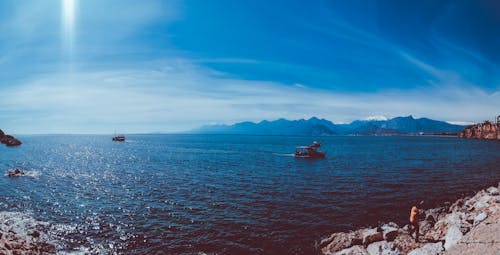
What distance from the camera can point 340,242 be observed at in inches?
862

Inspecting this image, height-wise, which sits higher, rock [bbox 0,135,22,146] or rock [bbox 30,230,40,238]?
rock [bbox 0,135,22,146]

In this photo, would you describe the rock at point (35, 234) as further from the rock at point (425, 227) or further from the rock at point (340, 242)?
the rock at point (425, 227)

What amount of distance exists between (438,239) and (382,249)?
3.76 metres

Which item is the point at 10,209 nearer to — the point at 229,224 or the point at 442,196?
the point at 229,224

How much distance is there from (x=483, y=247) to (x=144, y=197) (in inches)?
1459

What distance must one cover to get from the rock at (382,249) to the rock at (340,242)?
5.56 feet

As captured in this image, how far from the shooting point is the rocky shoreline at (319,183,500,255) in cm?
1527

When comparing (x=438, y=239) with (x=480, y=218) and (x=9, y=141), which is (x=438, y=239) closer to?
(x=480, y=218)

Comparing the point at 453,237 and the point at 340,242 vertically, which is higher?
the point at 453,237

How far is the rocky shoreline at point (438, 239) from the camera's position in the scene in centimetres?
1527

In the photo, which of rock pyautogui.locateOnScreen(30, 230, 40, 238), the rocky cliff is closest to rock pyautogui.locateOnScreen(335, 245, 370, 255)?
rock pyautogui.locateOnScreen(30, 230, 40, 238)

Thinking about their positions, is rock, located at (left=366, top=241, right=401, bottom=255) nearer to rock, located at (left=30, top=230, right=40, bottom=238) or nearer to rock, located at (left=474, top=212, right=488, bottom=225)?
rock, located at (left=474, top=212, right=488, bottom=225)

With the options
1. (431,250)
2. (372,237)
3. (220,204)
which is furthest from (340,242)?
(220,204)

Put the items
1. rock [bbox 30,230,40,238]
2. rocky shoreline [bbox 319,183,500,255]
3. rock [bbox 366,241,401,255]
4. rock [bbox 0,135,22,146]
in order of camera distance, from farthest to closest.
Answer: rock [bbox 0,135,22,146] < rock [bbox 30,230,40,238] < rock [bbox 366,241,401,255] < rocky shoreline [bbox 319,183,500,255]
